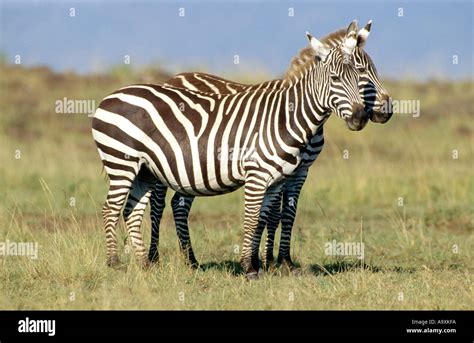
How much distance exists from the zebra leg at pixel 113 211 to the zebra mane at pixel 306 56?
2.27 meters

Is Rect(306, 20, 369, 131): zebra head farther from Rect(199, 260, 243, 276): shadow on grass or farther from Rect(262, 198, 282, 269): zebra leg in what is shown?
Rect(199, 260, 243, 276): shadow on grass

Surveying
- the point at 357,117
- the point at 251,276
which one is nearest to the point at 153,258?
the point at 251,276

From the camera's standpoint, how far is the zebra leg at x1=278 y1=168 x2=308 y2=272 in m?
11.2

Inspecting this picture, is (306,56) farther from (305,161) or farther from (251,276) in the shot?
(251,276)

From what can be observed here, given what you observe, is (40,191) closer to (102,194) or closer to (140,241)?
(102,194)

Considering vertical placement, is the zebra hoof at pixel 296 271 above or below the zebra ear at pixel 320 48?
below

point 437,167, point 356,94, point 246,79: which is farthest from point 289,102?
point 246,79

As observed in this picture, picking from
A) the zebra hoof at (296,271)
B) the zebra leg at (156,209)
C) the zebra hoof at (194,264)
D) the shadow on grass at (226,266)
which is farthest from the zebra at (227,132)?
the zebra leg at (156,209)

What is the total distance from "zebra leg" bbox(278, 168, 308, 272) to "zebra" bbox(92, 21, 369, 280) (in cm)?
53

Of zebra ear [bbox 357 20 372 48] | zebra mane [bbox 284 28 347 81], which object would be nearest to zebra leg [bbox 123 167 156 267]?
zebra mane [bbox 284 28 347 81]

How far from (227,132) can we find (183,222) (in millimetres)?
1818

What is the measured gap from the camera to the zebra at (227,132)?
1018cm

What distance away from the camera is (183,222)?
11773mm

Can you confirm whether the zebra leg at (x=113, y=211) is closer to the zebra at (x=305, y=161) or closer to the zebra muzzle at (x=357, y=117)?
the zebra at (x=305, y=161)
